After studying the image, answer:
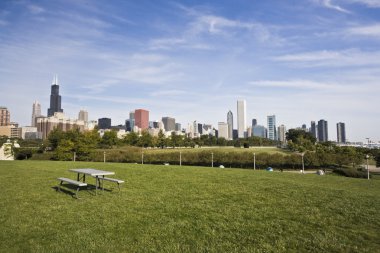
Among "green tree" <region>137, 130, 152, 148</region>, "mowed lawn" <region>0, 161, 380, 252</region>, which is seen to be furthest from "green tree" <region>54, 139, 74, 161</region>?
"green tree" <region>137, 130, 152, 148</region>

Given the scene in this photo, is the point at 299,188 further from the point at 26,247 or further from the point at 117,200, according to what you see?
the point at 26,247

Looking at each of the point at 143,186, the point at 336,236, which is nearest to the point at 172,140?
the point at 143,186

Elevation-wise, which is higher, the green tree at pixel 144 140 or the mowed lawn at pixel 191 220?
the green tree at pixel 144 140

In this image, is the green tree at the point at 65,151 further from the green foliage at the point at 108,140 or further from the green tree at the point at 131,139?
the green tree at the point at 131,139

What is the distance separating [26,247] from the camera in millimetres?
5551

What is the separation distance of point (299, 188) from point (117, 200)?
7.04 meters

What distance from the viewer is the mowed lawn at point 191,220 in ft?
18.4

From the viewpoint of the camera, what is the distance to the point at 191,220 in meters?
7.21

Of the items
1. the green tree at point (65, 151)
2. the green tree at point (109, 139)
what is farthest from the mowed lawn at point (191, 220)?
the green tree at point (109, 139)

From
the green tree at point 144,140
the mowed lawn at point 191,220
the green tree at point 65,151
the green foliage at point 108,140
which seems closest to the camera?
the mowed lawn at point 191,220

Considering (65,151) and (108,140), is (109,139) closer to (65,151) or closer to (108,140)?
(108,140)

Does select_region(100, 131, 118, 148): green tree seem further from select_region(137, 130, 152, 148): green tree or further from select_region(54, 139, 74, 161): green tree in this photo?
select_region(54, 139, 74, 161): green tree

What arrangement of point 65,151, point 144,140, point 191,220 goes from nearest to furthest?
point 191,220 < point 65,151 < point 144,140

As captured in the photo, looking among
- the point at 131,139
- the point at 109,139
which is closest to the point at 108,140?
the point at 109,139
